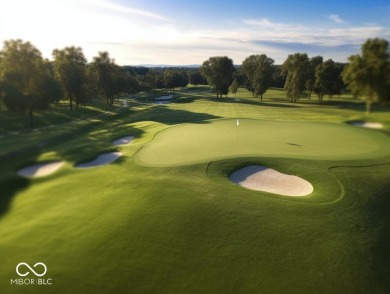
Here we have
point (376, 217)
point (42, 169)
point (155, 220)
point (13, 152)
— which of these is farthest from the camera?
point (13, 152)

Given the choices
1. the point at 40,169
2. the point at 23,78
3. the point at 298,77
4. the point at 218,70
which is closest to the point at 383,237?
the point at 40,169

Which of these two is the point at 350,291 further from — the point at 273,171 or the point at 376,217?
the point at 273,171

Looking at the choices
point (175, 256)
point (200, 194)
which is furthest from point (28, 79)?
point (175, 256)

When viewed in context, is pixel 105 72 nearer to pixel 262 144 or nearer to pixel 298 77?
pixel 298 77

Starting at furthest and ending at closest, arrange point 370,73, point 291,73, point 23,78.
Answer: point 291,73 < point 23,78 < point 370,73

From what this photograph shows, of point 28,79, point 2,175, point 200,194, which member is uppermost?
point 28,79

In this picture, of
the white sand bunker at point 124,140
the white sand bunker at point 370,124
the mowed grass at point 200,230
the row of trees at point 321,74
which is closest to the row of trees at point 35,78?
the white sand bunker at point 124,140

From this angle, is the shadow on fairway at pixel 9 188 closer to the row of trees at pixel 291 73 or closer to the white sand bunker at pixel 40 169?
the white sand bunker at pixel 40 169
